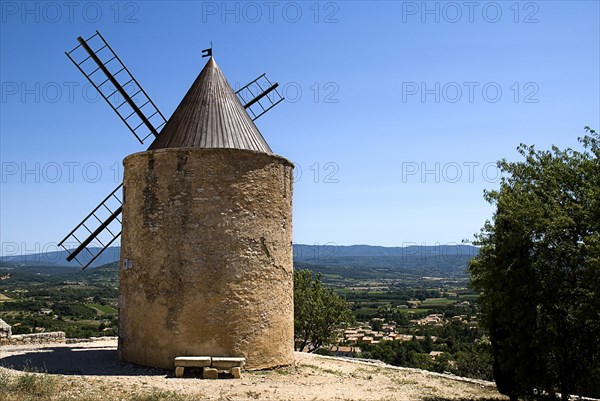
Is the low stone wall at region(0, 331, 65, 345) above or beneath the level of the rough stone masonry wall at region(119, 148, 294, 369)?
beneath

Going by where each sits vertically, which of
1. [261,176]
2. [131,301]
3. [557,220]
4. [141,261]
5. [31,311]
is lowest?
[31,311]

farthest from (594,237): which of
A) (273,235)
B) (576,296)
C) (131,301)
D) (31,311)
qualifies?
(31,311)

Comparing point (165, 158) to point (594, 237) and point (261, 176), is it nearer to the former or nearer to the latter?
point (261, 176)

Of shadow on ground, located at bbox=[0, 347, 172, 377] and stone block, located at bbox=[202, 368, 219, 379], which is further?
shadow on ground, located at bbox=[0, 347, 172, 377]

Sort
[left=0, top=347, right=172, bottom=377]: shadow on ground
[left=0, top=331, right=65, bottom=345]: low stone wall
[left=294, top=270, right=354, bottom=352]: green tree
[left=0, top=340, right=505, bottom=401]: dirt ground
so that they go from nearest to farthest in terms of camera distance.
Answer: [left=0, top=340, right=505, bottom=401]: dirt ground
[left=0, top=347, right=172, bottom=377]: shadow on ground
[left=0, top=331, right=65, bottom=345]: low stone wall
[left=294, top=270, right=354, bottom=352]: green tree

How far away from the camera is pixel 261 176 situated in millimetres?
11094

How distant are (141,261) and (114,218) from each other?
297 centimetres

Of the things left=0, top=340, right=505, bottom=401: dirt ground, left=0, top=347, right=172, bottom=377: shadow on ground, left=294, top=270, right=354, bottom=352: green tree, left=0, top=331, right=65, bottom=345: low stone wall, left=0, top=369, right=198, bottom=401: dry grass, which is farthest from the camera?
left=294, top=270, right=354, bottom=352: green tree

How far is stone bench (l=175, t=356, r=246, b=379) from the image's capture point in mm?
9742

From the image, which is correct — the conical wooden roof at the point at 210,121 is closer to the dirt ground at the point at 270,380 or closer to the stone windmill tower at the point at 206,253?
the stone windmill tower at the point at 206,253

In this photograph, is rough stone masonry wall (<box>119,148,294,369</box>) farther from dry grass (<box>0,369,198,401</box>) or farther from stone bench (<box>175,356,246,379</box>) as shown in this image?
dry grass (<box>0,369,198,401</box>)

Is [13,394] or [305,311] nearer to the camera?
[13,394]

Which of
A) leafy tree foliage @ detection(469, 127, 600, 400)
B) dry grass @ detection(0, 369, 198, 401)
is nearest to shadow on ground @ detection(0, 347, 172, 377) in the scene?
dry grass @ detection(0, 369, 198, 401)

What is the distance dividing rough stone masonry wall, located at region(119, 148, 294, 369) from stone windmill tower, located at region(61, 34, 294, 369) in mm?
20
